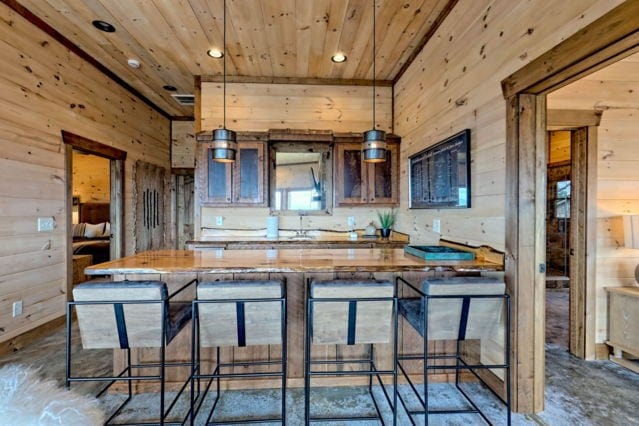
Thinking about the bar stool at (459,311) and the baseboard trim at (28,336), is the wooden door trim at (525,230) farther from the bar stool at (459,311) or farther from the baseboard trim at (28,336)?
the baseboard trim at (28,336)

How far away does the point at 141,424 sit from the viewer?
6.16ft

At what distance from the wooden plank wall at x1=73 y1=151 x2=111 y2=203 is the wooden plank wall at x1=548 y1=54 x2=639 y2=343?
8.10m

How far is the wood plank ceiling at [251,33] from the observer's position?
9.14 ft

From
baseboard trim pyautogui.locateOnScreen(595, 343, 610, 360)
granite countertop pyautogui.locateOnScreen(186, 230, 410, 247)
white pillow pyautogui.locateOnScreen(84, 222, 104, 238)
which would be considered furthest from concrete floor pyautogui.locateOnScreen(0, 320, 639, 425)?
white pillow pyautogui.locateOnScreen(84, 222, 104, 238)

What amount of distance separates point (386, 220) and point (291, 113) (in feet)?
6.46

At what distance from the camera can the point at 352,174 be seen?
4191 millimetres

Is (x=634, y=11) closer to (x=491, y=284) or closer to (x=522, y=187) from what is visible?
(x=522, y=187)

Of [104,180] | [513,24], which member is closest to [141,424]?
[513,24]

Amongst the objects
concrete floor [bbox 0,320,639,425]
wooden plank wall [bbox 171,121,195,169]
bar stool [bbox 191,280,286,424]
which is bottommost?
concrete floor [bbox 0,320,639,425]

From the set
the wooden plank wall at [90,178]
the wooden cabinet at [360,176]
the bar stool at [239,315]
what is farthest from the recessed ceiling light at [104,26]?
the wooden plank wall at [90,178]

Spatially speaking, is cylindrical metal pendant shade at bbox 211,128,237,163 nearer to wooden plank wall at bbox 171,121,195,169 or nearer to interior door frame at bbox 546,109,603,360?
interior door frame at bbox 546,109,603,360

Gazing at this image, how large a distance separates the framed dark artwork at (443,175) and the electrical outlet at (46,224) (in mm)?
3929

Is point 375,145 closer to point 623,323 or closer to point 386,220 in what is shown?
point 386,220

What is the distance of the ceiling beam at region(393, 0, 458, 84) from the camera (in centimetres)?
274
